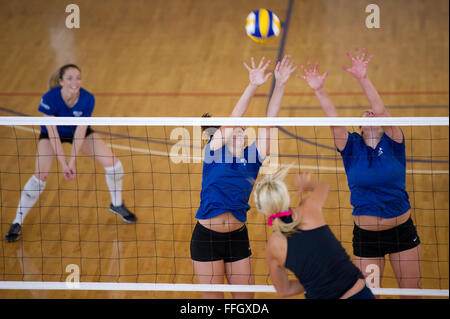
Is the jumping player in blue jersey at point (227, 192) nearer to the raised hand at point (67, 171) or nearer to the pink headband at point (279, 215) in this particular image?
the pink headband at point (279, 215)

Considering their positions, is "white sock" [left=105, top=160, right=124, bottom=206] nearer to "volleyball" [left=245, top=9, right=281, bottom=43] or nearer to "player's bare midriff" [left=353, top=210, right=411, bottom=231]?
"volleyball" [left=245, top=9, right=281, bottom=43]

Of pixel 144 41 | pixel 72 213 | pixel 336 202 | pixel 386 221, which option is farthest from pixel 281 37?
pixel 386 221

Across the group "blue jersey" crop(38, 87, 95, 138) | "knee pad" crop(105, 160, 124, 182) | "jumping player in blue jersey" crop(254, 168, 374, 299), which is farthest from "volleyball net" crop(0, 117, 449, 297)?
"jumping player in blue jersey" crop(254, 168, 374, 299)

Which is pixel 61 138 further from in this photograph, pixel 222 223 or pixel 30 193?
pixel 222 223

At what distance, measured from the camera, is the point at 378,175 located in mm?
3891

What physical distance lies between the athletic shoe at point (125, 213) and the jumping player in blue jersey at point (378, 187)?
2.97 m

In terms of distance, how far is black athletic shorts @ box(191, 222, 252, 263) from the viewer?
3.96 meters

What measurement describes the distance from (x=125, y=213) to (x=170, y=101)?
318cm

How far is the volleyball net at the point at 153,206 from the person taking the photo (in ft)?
16.1

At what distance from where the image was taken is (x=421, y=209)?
6.13m

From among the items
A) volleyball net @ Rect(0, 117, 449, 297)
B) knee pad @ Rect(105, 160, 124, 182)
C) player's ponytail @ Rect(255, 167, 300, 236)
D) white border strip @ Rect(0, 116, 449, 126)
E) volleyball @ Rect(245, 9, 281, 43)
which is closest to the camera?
player's ponytail @ Rect(255, 167, 300, 236)

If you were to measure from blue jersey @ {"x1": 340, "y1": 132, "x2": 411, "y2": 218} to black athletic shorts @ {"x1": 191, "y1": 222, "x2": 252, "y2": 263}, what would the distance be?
3.06 feet

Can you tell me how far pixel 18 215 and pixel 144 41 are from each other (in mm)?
5990
